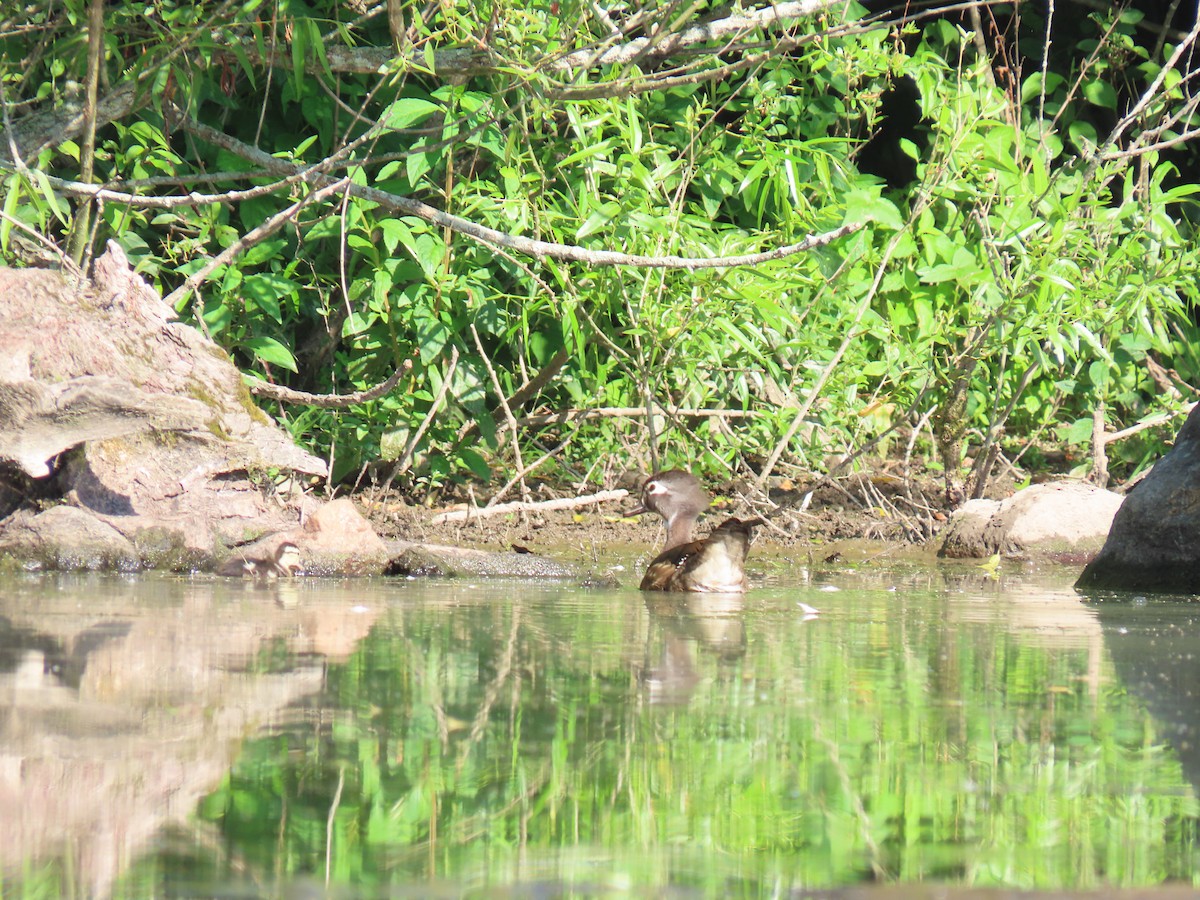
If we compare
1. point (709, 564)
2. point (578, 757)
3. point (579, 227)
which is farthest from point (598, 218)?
point (578, 757)

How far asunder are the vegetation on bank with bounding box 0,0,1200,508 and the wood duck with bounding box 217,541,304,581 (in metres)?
1.41

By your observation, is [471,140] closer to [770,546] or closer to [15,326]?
[15,326]

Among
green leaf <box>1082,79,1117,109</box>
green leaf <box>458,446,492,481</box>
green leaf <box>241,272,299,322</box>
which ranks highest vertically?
green leaf <box>1082,79,1117,109</box>

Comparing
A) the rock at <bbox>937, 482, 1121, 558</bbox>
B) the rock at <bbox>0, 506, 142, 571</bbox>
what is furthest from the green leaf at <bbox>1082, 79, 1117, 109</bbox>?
the rock at <bbox>0, 506, 142, 571</bbox>

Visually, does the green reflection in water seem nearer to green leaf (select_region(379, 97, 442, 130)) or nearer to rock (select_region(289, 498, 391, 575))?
rock (select_region(289, 498, 391, 575))

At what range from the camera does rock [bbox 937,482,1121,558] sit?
7.41 m

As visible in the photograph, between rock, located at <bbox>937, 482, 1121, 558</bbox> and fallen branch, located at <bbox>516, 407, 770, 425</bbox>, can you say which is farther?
fallen branch, located at <bbox>516, 407, 770, 425</bbox>

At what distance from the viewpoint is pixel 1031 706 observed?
9.29 ft

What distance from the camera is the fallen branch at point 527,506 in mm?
7324

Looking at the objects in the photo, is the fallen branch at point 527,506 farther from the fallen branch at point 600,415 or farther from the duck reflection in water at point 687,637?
the duck reflection in water at point 687,637

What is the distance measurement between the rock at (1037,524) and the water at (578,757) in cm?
328

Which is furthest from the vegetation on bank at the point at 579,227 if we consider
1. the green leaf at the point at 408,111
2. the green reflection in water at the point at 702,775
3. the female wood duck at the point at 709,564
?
the green reflection in water at the point at 702,775

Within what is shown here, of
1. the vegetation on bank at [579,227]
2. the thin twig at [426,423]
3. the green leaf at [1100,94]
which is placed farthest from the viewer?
the green leaf at [1100,94]

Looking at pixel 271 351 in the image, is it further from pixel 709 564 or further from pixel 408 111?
pixel 709 564
